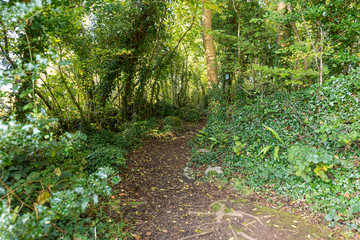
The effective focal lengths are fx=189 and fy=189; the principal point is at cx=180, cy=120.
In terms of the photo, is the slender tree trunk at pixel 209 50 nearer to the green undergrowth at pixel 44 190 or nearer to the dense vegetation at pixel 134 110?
the dense vegetation at pixel 134 110

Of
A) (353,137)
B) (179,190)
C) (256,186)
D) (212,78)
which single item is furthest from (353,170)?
(212,78)

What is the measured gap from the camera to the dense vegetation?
1892 mm

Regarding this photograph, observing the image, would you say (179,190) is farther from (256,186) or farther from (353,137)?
(353,137)

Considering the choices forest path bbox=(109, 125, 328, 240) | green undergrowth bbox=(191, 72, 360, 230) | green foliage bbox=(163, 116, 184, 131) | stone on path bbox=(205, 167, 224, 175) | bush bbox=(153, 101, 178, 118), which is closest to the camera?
forest path bbox=(109, 125, 328, 240)

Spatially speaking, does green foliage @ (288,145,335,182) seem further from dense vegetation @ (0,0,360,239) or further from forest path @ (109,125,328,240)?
forest path @ (109,125,328,240)

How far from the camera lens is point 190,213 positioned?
126 inches

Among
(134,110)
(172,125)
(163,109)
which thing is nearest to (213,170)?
(172,125)

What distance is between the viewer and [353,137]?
9.85 ft

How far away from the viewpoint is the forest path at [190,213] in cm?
267

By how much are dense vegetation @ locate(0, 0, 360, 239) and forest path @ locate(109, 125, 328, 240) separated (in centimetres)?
36

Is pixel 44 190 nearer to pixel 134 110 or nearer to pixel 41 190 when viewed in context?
pixel 41 190

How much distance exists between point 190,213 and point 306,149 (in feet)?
7.44

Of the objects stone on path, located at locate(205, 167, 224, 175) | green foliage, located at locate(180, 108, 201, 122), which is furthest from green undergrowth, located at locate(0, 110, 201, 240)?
green foliage, located at locate(180, 108, 201, 122)

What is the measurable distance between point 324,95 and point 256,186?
2.34 metres
